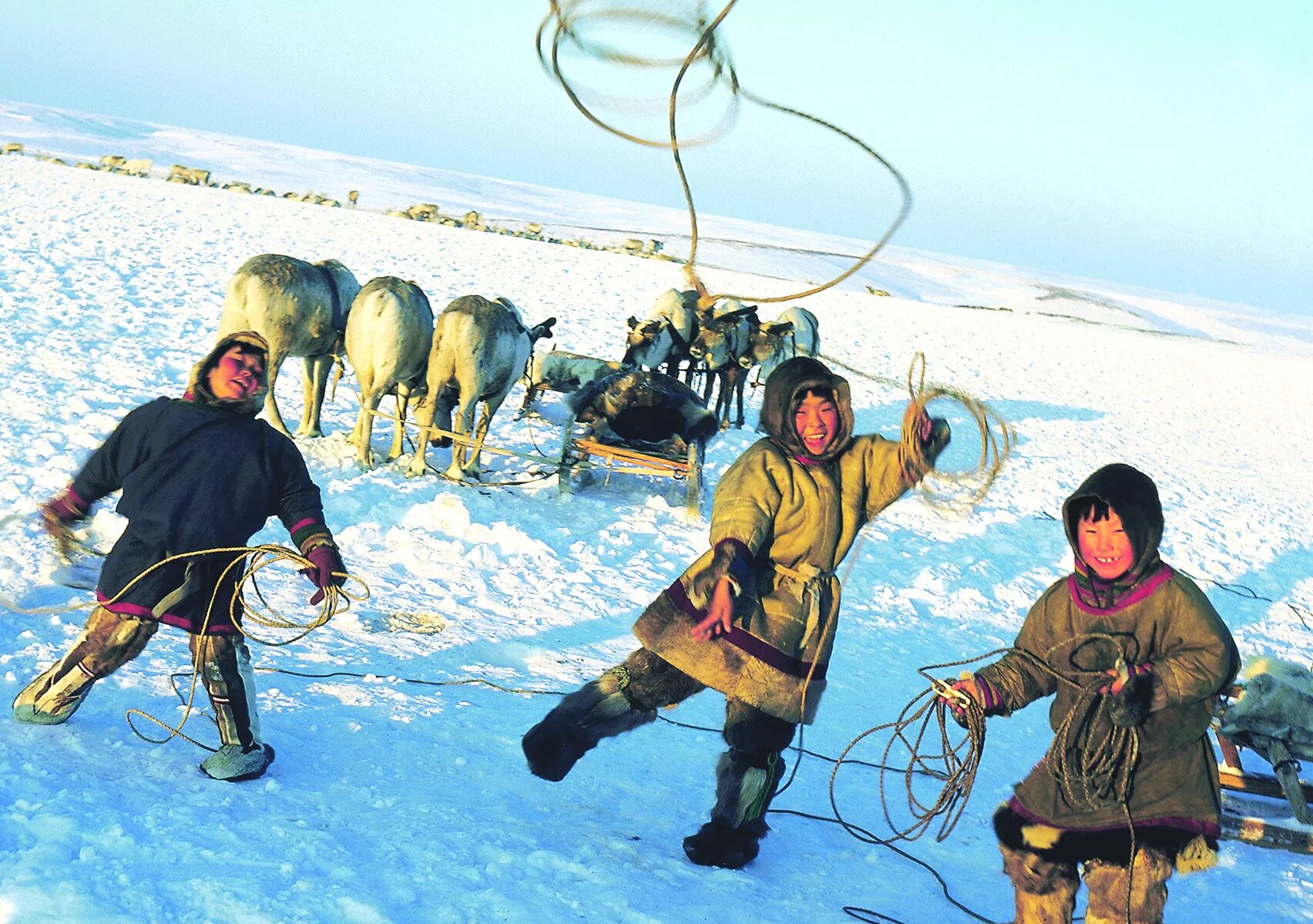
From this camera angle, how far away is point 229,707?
11.9 ft

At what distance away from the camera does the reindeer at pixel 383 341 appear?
28.5 feet

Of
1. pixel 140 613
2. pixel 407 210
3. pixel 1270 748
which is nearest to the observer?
pixel 140 613

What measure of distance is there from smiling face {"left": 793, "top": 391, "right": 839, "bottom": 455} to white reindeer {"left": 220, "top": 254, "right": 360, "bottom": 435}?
19.9ft

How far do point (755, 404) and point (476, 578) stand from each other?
10598mm

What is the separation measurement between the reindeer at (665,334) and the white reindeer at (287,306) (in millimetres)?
3246

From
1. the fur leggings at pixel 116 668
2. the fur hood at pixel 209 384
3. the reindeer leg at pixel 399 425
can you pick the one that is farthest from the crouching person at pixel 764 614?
the reindeer leg at pixel 399 425

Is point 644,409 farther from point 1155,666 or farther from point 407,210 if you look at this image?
point 407,210

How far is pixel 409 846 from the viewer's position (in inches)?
132

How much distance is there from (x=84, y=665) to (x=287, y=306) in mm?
5716

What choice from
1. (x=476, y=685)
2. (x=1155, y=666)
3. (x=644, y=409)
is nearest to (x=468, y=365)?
(x=644, y=409)

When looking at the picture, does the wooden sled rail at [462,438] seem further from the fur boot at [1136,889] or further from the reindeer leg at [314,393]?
the fur boot at [1136,889]

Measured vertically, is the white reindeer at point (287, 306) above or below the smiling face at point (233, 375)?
below

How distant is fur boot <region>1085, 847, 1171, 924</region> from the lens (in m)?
2.94

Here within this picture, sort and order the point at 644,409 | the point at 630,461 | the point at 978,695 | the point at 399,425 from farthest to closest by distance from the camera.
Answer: the point at 399,425 → the point at 644,409 → the point at 630,461 → the point at 978,695
